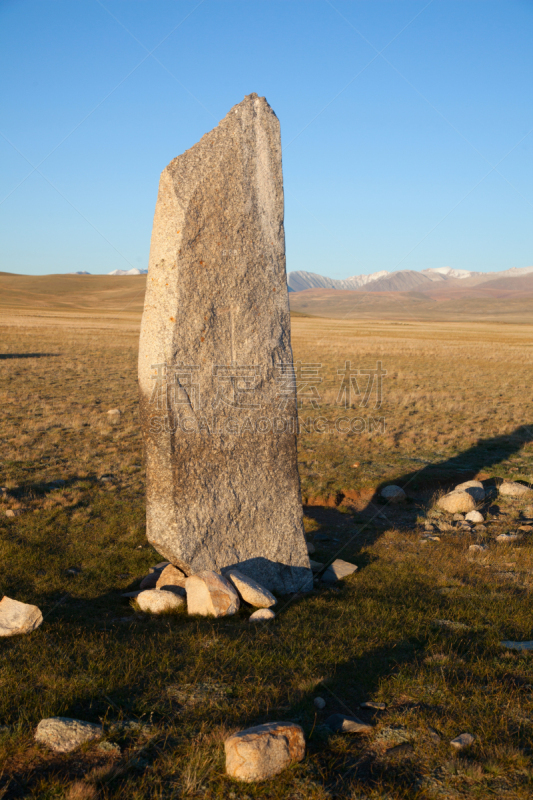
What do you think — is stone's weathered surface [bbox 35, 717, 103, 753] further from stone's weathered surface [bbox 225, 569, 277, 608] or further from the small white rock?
the small white rock

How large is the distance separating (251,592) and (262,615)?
0.37m

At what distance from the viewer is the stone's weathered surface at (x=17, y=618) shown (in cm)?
482

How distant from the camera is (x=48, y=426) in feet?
47.4

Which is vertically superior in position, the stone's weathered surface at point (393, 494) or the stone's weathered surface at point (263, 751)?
the stone's weathered surface at point (263, 751)

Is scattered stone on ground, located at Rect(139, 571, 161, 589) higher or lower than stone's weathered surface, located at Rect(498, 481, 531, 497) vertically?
higher

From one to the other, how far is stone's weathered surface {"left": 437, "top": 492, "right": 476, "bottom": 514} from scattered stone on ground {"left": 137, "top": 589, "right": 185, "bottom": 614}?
5.53m

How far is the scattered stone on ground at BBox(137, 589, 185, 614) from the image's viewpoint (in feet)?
18.8

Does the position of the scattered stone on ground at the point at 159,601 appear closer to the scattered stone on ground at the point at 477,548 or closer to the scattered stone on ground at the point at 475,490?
the scattered stone on ground at the point at 477,548

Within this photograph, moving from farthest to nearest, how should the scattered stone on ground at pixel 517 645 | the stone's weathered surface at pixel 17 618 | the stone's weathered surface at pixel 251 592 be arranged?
the stone's weathered surface at pixel 251 592
the stone's weathered surface at pixel 17 618
the scattered stone on ground at pixel 517 645

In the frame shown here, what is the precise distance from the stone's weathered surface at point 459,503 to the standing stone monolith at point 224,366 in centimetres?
363

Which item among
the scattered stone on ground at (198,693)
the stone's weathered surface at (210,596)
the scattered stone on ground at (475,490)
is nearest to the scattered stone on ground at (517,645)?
the scattered stone on ground at (198,693)

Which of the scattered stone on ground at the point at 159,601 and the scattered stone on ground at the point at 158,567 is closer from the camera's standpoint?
the scattered stone on ground at the point at 159,601

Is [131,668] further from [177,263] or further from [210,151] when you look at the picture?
[210,151]

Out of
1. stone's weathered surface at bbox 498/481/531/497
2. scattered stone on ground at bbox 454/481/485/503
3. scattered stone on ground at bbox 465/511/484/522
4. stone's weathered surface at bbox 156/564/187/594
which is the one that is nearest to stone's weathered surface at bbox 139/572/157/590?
stone's weathered surface at bbox 156/564/187/594
